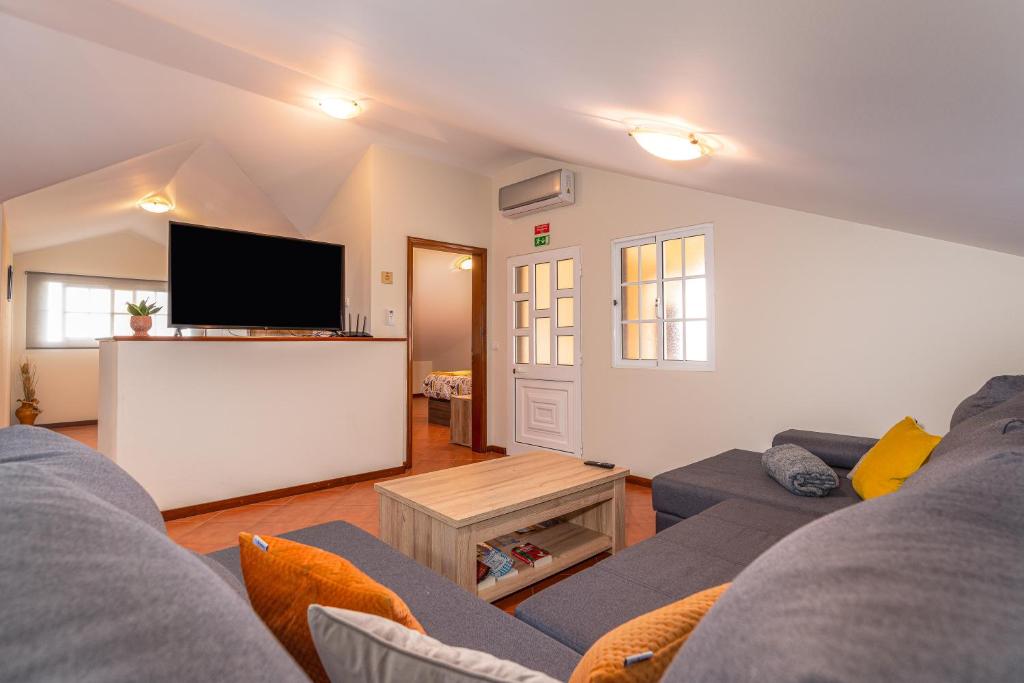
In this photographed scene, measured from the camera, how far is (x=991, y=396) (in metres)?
2.03

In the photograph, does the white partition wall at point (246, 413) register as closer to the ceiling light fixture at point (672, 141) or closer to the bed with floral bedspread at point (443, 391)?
the bed with floral bedspread at point (443, 391)

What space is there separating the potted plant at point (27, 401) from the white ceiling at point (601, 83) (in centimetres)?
394

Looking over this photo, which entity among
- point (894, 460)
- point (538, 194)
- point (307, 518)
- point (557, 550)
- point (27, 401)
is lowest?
point (307, 518)

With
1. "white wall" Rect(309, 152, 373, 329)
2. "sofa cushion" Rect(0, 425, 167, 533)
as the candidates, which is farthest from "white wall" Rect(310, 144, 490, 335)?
"sofa cushion" Rect(0, 425, 167, 533)

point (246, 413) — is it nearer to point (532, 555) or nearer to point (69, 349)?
point (532, 555)

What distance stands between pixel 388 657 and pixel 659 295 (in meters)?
3.79

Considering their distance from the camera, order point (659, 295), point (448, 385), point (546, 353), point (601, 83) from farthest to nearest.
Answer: point (448, 385), point (546, 353), point (659, 295), point (601, 83)

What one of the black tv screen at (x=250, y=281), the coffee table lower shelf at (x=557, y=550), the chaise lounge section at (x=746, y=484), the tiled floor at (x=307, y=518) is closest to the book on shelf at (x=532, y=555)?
the coffee table lower shelf at (x=557, y=550)

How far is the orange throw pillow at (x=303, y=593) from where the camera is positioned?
29.8 inches

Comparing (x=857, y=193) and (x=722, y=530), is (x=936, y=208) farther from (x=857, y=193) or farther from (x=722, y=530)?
(x=722, y=530)

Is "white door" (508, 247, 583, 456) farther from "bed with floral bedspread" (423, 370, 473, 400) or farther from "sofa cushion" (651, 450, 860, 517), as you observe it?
"sofa cushion" (651, 450, 860, 517)

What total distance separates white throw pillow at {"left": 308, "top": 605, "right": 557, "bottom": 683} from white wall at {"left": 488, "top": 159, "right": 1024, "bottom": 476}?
327 cm

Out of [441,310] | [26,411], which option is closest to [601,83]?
[441,310]

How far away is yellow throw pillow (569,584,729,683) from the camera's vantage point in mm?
625
